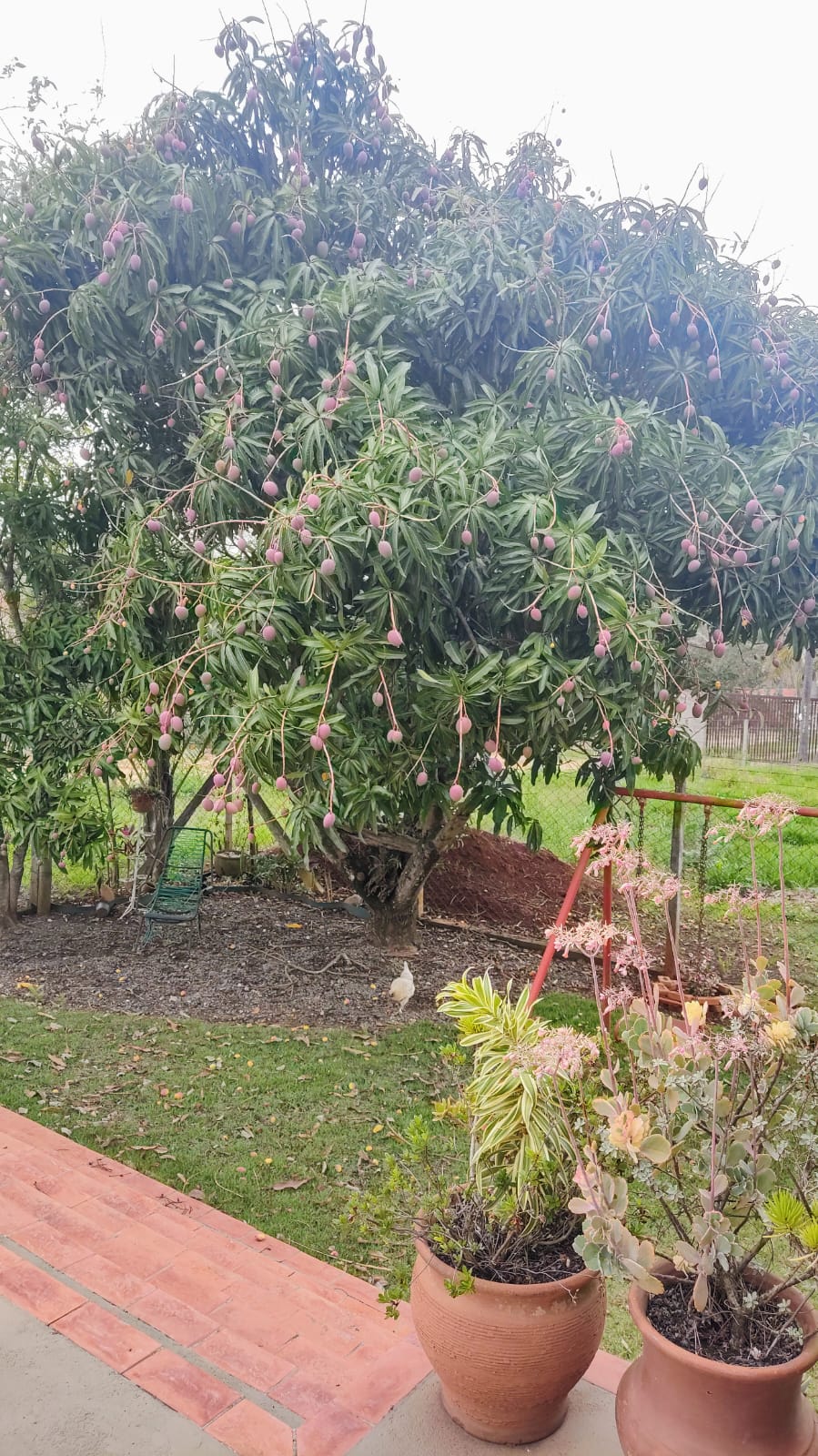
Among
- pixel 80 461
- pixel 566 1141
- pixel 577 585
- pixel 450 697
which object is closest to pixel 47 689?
pixel 80 461

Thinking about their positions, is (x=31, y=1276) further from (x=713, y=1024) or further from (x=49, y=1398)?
(x=713, y=1024)

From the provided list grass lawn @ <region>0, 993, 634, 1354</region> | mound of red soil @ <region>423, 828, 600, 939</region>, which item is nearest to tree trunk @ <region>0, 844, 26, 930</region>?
grass lawn @ <region>0, 993, 634, 1354</region>

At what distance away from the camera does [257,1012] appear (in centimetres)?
450

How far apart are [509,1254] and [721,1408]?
0.44 m

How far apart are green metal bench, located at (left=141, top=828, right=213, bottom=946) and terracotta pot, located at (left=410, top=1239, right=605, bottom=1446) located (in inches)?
161

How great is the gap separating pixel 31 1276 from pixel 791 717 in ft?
47.2

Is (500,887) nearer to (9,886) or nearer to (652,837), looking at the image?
(652,837)

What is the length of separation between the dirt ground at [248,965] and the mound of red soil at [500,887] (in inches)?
16.5

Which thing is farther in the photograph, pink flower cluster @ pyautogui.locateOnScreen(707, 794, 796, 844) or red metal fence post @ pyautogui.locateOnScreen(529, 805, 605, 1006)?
red metal fence post @ pyautogui.locateOnScreen(529, 805, 605, 1006)

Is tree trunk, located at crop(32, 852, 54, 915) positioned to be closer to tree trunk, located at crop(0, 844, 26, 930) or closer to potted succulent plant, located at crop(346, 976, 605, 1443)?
tree trunk, located at crop(0, 844, 26, 930)

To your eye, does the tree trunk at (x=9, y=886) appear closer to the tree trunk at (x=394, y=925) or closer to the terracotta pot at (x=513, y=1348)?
the tree trunk at (x=394, y=925)

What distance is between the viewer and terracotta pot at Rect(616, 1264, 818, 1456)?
4.19ft

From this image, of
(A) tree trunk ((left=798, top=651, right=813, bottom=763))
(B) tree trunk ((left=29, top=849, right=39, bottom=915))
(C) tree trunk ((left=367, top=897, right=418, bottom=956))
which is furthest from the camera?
(A) tree trunk ((left=798, top=651, right=813, bottom=763))

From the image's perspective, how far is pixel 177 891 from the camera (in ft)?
18.6
